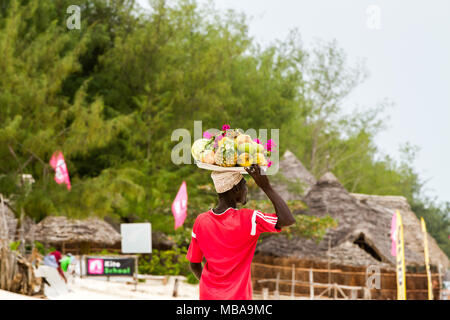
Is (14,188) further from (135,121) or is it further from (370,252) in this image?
(370,252)

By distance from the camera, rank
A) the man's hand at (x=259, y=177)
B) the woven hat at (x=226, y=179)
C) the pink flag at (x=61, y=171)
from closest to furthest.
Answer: the man's hand at (x=259, y=177), the woven hat at (x=226, y=179), the pink flag at (x=61, y=171)

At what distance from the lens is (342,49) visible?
113 feet

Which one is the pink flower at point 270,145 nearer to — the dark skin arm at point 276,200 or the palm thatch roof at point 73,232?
the dark skin arm at point 276,200

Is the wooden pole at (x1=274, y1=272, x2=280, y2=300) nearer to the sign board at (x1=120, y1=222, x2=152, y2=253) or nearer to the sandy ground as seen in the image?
the sandy ground

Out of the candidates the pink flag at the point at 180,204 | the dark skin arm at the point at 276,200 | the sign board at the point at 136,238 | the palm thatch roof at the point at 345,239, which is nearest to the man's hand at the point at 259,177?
the dark skin arm at the point at 276,200

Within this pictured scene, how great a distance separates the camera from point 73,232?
76.6 ft

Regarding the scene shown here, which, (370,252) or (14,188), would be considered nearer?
(14,188)

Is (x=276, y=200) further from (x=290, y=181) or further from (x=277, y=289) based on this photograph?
(x=290, y=181)

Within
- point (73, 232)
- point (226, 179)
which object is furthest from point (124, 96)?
point (226, 179)

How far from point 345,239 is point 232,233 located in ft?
63.4

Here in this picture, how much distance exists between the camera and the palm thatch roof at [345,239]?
2123cm

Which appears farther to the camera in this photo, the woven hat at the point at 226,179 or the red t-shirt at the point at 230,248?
the woven hat at the point at 226,179
